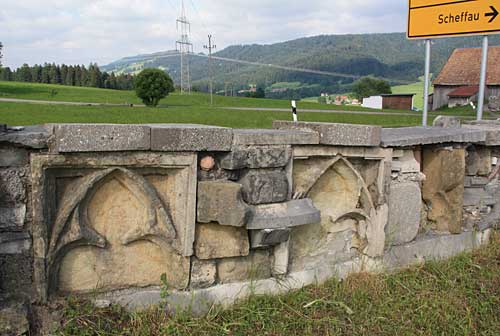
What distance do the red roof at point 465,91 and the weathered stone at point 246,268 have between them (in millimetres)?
47914

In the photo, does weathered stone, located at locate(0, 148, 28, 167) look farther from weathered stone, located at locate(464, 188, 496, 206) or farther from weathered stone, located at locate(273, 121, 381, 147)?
weathered stone, located at locate(464, 188, 496, 206)

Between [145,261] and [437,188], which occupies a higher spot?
[437,188]

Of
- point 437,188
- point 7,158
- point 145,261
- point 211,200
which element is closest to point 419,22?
point 437,188

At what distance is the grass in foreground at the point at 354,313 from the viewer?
3369mm

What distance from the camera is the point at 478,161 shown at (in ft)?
19.1

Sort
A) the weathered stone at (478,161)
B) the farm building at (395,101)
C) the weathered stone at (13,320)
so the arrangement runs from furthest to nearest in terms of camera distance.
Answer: the farm building at (395,101), the weathered stone at (478,161), the weathered stone at (13,320)

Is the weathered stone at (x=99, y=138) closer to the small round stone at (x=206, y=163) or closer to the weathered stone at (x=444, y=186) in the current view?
the small round stone at (x=206, y=163)

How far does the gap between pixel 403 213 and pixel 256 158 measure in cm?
200

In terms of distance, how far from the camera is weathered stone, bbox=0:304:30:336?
9.70ft

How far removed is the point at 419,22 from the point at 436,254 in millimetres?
3845

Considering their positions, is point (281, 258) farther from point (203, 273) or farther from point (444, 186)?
point (444, 186)

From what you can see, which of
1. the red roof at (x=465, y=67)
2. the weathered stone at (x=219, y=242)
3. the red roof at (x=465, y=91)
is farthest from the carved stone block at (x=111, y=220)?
the red roof at (x=465, y=67)

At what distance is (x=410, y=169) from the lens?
496cm

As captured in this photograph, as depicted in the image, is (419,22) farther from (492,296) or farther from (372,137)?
(492,296)
